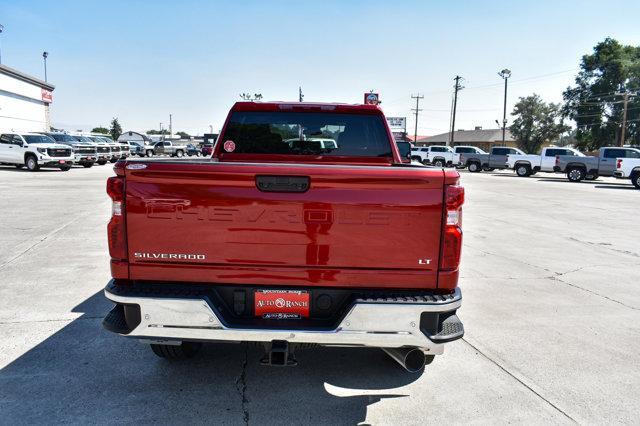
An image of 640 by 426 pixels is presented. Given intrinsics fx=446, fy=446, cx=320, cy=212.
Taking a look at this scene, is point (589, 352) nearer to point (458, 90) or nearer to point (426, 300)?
point (426, 300)

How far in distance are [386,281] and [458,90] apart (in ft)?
215

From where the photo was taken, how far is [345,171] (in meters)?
2.59

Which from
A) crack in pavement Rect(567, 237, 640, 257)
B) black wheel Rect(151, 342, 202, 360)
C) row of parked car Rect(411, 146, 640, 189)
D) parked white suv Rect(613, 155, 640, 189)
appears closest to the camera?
black wheel Rect(151, 342, 202, 360)

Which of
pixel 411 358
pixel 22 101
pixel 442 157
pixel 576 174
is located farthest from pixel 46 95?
pixel 411 358

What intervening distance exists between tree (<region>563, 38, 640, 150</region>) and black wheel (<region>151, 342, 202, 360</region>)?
70.6 meters

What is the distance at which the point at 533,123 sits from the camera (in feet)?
277

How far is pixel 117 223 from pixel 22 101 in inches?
1844

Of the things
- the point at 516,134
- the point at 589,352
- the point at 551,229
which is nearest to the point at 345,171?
the point at 589,352

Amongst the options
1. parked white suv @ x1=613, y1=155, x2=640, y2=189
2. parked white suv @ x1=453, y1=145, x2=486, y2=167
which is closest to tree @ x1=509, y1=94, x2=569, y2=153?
parked white suv @ x1=453, y1=145, x2=486, y2=167

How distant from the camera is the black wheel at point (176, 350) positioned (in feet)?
11.5

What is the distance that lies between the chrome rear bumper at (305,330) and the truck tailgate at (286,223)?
0.55 ft

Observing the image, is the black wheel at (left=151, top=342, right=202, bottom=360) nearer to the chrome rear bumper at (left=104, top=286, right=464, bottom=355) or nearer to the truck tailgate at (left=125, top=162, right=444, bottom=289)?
the chrome rear bumper at (left=104, top=286, right=464, bottom=355)

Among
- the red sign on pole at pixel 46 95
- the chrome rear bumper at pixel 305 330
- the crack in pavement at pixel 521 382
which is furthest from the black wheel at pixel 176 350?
the red sign on pole at pixel 46 95

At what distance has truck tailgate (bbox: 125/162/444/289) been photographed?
2594 mm
